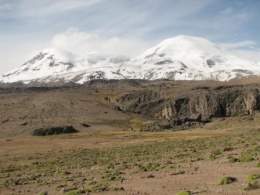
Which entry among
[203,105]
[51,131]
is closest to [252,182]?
[51,131]

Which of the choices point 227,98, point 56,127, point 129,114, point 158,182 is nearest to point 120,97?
point 129,114

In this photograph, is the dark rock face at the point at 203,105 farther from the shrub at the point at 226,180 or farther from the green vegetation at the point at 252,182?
the green vegetation at the point at 252,182

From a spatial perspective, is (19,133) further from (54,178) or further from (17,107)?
(54,178)

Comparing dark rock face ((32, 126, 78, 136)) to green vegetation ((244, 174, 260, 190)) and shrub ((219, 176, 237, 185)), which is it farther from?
green vegetation ((244, 174, 260, 190))

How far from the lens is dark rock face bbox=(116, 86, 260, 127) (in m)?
123

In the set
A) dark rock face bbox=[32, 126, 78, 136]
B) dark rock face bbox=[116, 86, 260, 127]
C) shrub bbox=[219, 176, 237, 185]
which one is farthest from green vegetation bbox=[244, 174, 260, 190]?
dark rock face bbox=[116, 86, 260, 127]

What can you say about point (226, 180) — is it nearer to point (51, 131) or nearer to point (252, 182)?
point (252, 182)

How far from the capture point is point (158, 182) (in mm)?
24109

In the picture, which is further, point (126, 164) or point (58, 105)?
point (58, 105)

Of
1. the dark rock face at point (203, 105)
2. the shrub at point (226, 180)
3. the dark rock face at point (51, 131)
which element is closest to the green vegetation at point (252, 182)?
the shrub at point (226, 180)

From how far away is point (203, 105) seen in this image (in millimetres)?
127188

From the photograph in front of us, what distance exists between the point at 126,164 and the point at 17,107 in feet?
298

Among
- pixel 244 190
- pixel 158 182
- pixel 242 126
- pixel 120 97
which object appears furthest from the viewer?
pixel 120 97

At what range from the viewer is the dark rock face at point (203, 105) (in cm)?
12338
